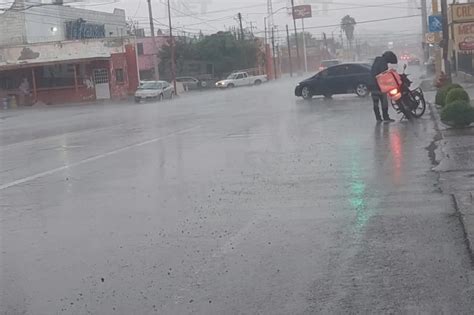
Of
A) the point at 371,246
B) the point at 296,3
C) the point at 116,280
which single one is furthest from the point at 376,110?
the point at 296,3

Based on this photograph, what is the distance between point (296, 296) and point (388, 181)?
185 inches

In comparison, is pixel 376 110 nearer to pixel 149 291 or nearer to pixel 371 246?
pixel 371 246

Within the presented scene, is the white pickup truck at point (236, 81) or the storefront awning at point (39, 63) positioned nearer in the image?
the storefront awning at point (39, 63)

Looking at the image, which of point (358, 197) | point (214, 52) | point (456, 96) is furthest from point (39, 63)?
point (358, 197)

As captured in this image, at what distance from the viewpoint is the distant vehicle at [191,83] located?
227ft

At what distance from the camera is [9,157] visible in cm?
1603

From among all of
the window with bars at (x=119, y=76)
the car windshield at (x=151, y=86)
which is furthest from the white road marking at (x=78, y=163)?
the window with bars at (x=119, y=76)

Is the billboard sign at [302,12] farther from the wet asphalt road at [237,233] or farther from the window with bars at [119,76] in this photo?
the wet asphalt road at [237,233]

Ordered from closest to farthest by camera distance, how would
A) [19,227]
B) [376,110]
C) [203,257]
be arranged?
[203,257]
[19,227]
[376,110]

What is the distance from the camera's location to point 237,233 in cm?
736

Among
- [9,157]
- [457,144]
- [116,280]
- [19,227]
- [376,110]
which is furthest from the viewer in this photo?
[376,110]

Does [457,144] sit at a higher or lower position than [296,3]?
lower

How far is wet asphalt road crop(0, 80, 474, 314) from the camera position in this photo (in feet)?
17.7

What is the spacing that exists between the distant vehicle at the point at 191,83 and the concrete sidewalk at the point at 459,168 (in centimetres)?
5446
